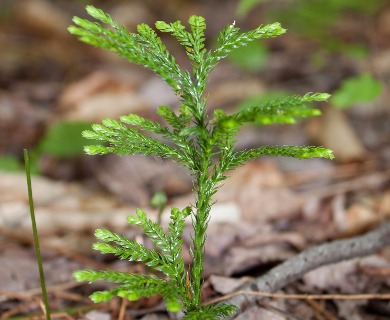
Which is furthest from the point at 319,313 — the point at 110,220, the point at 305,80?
the point at 305,80

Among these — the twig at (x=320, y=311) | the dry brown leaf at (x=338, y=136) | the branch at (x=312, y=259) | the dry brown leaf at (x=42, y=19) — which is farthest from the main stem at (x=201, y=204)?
the dry brown leaf at (x=42, y=19)

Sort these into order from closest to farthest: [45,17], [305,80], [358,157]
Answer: [358,157]
[305,80]
[45,17]

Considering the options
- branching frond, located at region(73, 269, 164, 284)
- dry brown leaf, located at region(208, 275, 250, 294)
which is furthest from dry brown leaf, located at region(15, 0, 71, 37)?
branching frond, located at region(73, 269, 164, 284)

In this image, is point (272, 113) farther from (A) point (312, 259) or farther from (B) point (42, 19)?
(B) point (42, 19)

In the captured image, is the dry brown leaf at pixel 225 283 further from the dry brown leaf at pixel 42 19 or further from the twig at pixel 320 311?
the dry brown leaf at pixel 42 19

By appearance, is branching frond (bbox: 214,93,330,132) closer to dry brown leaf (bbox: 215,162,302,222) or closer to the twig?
the twig

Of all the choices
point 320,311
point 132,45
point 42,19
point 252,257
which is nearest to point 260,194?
point 252,257

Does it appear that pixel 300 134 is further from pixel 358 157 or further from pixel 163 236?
pixel 163 236
